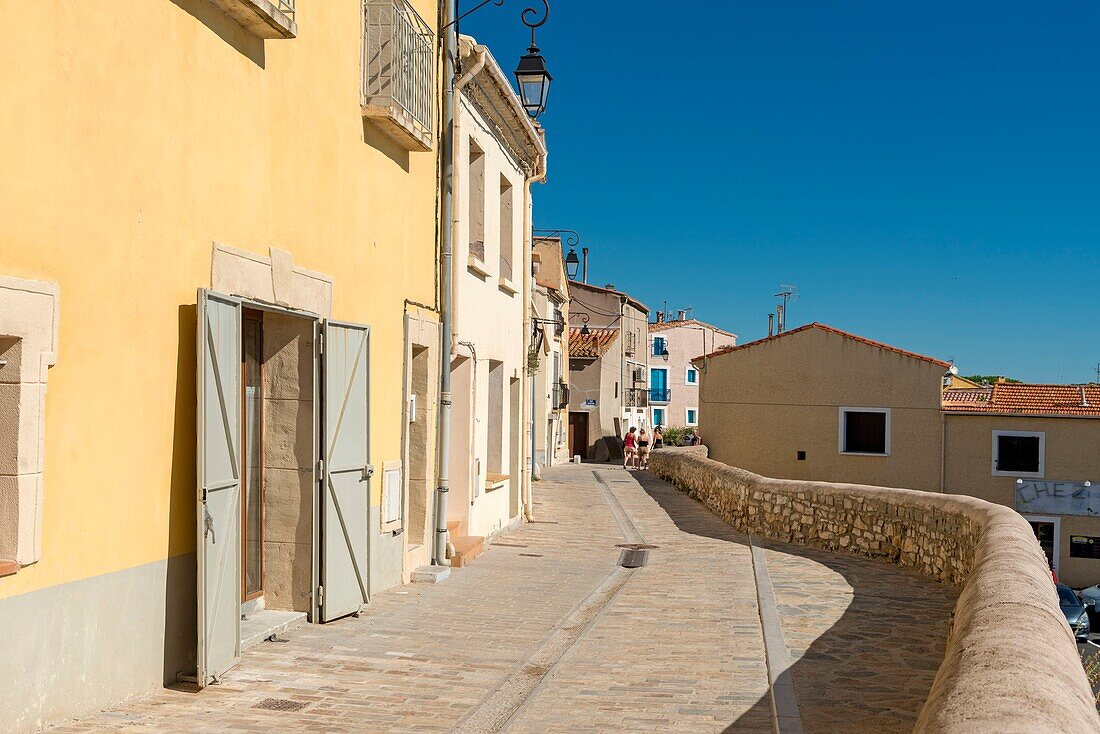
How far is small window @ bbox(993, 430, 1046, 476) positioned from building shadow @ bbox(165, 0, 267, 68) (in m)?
25.9

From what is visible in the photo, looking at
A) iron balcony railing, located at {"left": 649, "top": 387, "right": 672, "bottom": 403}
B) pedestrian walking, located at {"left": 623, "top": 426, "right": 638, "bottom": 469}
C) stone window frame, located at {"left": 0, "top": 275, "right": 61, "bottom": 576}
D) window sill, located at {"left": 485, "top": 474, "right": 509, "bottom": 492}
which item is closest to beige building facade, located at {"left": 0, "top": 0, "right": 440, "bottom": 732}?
stone window frame, located at {"left": 0, "top": 275, "right": 61, "bottom": 576}

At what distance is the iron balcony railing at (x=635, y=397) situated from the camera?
50719mm

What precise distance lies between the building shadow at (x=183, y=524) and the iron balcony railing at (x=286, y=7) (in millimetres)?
2080

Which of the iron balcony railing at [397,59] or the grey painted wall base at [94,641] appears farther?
the iron balcony railing at [397,59]

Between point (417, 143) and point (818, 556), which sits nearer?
point (417, 143)

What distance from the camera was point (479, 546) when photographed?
12.0 meters

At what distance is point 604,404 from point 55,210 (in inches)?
1641

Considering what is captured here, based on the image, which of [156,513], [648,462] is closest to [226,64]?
[156,513]

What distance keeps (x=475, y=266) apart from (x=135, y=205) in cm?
723

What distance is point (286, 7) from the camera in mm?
6586

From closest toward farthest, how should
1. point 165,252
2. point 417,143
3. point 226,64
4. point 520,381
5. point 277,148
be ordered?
point 165,252, point 226,64, point 277,148, point 417,143, point 520,381

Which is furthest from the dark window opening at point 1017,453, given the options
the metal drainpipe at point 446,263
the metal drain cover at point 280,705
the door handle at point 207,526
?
the door handle at point 207,526

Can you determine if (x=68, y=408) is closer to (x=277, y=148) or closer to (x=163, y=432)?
(x=163, y=432)

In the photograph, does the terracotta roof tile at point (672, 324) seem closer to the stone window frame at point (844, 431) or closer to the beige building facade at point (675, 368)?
the beige building facade at point (675, 368)
